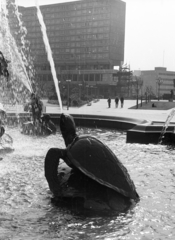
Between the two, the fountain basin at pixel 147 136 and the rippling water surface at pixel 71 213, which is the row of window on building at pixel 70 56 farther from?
the rippling water surface at pixel 71 213

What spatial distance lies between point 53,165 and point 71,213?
0.73 metres

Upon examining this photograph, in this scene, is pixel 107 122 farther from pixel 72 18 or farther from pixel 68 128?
pixel 72 18

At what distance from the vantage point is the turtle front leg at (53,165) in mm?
4516

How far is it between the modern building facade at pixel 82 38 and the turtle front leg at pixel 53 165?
6999cm

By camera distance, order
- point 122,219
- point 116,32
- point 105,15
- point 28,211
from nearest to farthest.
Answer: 1. point 122,219
2. point 28,211
3. point 105,15
4. point 116,32

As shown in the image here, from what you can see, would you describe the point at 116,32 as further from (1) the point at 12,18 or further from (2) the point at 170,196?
(2) the point at 170,196

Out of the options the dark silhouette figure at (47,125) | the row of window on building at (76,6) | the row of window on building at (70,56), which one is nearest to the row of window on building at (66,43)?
the row of window on building at (70,56)

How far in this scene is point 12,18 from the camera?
3243 inches

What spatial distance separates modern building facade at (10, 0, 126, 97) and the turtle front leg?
69988mm

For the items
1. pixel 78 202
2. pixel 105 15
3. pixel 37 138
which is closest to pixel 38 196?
pixel 78 202

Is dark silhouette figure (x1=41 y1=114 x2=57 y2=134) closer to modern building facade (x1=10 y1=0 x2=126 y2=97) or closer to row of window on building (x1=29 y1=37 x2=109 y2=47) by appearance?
modern building facade (x1=10 y1=0 x2=126 y2=97)

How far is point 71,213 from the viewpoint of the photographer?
4195 millimetres

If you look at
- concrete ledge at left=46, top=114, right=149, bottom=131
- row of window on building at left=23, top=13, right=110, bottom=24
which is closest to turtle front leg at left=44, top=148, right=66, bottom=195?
concrete ledge at left=46, top=114, right=149, bottom=131

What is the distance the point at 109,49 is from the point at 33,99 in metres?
75.6
